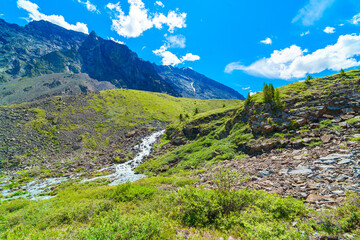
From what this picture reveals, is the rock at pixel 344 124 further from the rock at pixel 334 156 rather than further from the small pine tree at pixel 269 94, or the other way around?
the small pine tree at pixel 269 94

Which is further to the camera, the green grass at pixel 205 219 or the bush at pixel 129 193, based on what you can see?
the bush at pixel 129 193

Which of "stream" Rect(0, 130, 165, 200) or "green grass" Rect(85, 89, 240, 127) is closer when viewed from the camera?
"stream" Rect(0, 130, 165, 200)

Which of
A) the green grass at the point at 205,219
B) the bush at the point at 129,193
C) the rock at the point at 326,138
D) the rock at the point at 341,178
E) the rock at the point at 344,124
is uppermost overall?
the rock at the point at 344,124

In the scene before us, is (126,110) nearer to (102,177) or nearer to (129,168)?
(129,168)

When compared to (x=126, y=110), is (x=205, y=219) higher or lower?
lower

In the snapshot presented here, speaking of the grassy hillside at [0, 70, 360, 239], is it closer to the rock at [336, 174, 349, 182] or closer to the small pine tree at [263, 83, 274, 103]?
the rock at [336, 174, 349, 182]

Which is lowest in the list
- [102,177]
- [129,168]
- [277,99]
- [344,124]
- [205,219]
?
[102,177]

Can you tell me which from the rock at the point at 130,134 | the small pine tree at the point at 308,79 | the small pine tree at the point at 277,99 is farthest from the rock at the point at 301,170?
the rock at the point at 130,134

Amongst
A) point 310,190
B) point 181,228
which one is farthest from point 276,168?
point 181,228

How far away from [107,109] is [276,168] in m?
90.2

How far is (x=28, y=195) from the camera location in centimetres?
2231

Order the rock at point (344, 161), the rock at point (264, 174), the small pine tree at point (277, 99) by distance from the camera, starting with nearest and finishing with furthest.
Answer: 1. the rock at point (344, 161)
2. the rock at point (264, 174)
3. the small pine tree at point (277, 99)

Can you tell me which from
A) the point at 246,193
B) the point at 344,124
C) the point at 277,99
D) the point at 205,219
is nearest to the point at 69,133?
the point at 205,219

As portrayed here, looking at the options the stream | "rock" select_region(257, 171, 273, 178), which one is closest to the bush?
the stream
